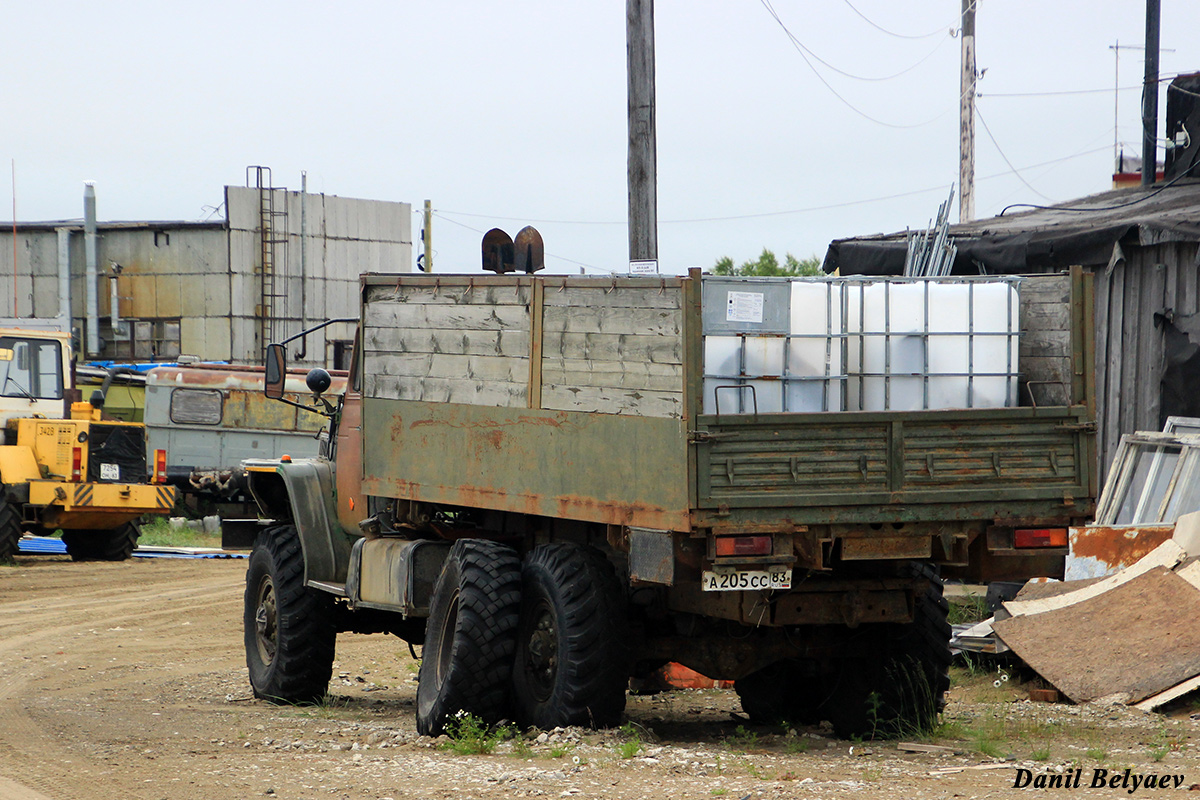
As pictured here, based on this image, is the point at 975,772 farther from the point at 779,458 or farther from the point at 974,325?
the point at 974,325

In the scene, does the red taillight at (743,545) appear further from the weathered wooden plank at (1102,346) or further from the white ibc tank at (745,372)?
the weathered wooden plank at (1102,346)

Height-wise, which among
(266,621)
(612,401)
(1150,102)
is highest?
(1150,102)

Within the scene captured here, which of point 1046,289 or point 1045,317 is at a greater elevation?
point 1046,289

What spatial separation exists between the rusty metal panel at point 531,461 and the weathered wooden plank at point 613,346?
0.30 meters

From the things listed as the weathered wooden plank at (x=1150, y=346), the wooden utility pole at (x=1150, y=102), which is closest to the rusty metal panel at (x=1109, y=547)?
the weathered wooden plank at (x=1150, y=346)

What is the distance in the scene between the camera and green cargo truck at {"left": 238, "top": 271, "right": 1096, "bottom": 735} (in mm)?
7199

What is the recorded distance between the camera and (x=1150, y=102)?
671 inches

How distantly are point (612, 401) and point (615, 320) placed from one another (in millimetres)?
406

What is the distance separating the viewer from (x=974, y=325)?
778 centimetres

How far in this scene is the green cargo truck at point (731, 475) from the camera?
7199 millimetres

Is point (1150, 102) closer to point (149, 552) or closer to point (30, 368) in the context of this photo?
point (30, 368)

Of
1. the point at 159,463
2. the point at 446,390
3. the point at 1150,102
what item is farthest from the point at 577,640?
the point at 159,463

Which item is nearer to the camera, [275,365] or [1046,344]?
[1046,344]

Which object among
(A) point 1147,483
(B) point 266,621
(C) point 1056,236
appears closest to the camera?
(B) point 266,621
